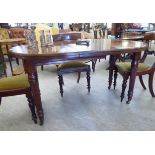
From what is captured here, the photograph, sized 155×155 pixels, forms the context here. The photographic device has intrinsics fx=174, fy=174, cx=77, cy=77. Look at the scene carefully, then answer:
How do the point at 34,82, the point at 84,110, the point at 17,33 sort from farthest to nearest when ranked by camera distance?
the point at 17,33 → the point at 84,110 → the point at 34,82

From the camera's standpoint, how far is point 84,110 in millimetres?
2172

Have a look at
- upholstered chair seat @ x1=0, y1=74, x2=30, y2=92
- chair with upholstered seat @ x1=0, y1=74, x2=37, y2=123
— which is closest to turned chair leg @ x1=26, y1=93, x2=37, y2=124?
chair with upholstered seat @ x1=0, y1=74, x2=37, y2=123

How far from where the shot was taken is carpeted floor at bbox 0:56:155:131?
186 cm

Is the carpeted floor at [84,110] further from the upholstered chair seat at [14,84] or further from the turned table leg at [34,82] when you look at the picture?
the upholstered chair seat at [14,84]

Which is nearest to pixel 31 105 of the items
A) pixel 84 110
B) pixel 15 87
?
pixel 15 87

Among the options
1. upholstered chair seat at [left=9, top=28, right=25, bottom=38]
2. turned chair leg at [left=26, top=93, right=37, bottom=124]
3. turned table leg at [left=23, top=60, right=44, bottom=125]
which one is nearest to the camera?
turned table leg at [left=23, top=60, right=44, bottom=125]

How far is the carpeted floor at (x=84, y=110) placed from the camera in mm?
1864

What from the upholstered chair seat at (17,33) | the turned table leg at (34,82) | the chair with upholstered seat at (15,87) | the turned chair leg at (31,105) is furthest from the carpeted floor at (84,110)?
the upholstered chair seat at (17,33)

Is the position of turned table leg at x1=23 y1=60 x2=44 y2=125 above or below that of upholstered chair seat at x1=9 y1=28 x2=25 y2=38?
below

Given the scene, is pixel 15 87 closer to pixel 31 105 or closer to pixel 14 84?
pixel 14 84

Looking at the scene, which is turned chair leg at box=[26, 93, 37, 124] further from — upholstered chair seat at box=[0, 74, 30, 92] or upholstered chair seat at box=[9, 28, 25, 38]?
upholstered chair seat at box=[9, 28, 25, 38]

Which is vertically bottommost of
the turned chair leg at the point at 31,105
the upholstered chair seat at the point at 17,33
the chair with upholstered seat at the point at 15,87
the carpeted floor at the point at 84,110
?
the carpeted floor at the point at 84,110
